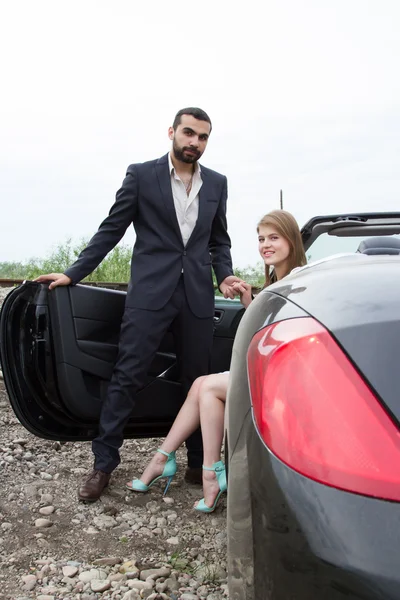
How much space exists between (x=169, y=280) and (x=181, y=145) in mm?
728

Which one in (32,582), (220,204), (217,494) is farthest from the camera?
(220,204)

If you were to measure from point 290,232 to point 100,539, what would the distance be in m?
1.63

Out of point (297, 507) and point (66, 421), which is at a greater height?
point (297, 507)

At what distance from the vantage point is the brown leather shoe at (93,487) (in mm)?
2947

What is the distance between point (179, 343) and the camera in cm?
328

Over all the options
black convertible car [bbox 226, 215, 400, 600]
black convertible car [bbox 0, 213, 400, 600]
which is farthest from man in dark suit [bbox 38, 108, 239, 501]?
black convertible car [bbox 226, 215, 400, 600]

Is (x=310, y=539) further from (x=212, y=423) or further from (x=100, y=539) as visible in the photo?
(x=212, y=423)

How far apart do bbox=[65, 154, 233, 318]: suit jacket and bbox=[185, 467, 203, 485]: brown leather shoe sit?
0.86 metres

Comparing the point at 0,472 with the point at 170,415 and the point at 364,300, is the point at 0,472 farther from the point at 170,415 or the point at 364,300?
the point at 364,300

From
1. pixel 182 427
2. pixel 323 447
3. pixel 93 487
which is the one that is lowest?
pixel 93 487

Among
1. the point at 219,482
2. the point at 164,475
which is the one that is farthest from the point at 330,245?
the point at 164,475

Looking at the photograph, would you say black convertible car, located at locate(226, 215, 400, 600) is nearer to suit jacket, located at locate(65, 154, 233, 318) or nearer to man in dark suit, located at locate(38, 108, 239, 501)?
man in dark suit, located at locate(38, 108, 239, 501)

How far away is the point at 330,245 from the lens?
10.2 ft

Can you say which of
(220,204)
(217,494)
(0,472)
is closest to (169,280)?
(220,204)
